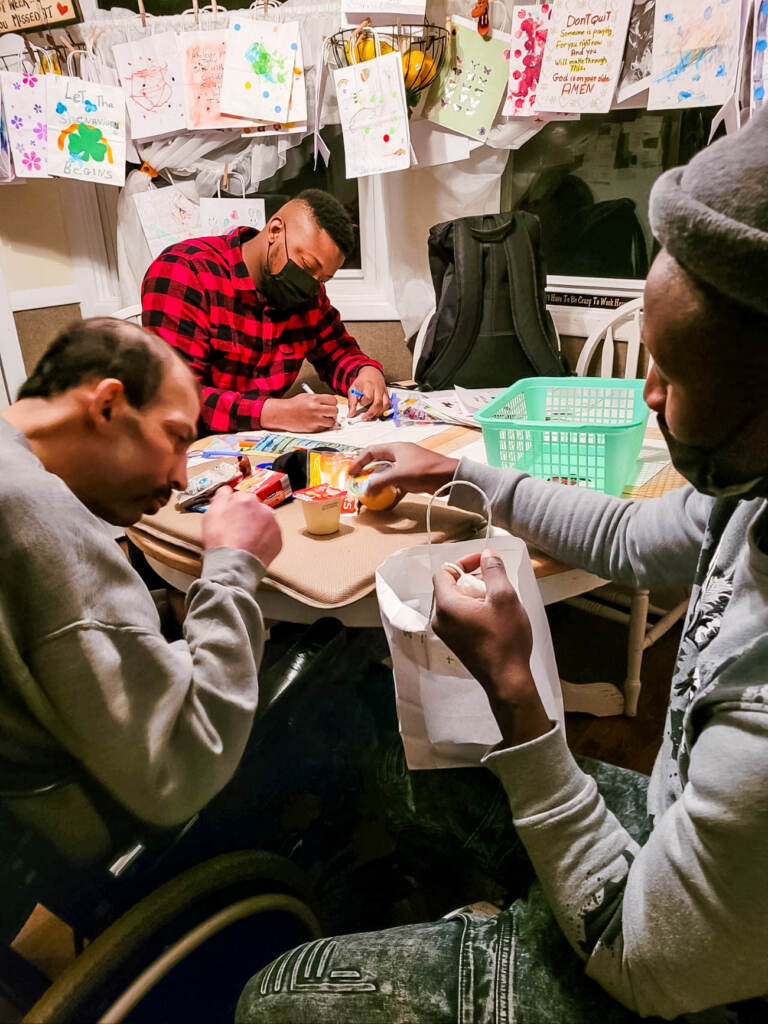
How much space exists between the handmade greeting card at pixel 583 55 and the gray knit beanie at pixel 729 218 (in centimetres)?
172

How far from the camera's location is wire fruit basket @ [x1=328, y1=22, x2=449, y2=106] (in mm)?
2180

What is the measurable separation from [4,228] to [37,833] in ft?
8.43

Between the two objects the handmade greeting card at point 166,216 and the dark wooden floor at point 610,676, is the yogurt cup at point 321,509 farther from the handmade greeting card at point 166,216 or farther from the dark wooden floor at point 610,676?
the handmade greeting card at point 166,216

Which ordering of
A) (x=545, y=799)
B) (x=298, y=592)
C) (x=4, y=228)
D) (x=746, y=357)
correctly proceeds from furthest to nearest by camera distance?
1. (x=4, y=228)
2. (x=298, y=592)
3. (x=545, y=799)
4. (x=746, y=357)

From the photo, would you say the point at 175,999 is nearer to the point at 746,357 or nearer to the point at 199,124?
the point at 746,357

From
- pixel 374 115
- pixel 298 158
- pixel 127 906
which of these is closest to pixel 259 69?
pixel 298 158

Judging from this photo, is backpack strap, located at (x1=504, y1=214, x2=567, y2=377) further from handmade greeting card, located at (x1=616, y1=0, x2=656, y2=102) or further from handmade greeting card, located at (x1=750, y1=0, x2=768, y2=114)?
handmade greeting card, located at (x1=750, y1=0, x2=768, y2=114)

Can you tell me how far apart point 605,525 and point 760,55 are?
1418 millimetres

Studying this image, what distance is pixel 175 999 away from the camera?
0.73m

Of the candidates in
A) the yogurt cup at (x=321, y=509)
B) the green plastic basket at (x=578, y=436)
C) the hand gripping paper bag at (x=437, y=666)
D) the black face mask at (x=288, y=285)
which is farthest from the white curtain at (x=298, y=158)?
the hand gripping paper bag at (x=437, y=666)

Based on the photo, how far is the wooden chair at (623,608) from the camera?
1.93 m

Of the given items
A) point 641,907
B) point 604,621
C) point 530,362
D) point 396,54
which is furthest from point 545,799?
point 396,54

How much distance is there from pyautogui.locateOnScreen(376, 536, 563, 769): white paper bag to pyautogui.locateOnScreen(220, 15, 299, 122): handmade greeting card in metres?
2.00

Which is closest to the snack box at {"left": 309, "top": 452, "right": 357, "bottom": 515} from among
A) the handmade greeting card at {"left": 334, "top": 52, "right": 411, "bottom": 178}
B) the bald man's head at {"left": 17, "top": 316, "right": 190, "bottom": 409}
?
the bald man's head at {"left": 17, "top": 316, "right": 190, "bottom": 409}
